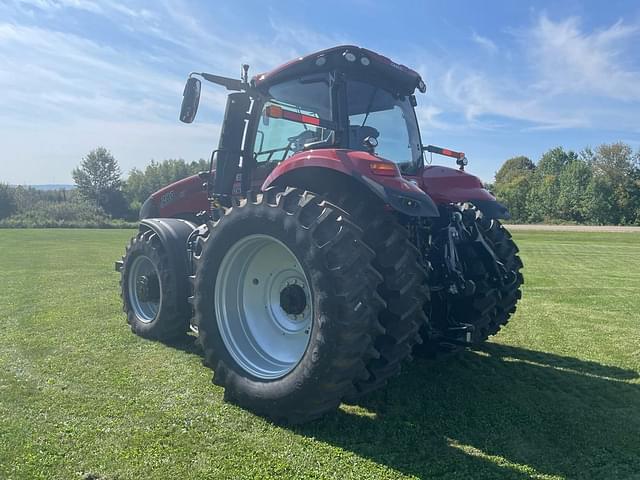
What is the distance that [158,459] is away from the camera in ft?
9.86

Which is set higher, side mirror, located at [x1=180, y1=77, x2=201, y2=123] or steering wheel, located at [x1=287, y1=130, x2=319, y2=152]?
A: side mirror, located at [x1=180, y1=77, x2=201, y2=123]

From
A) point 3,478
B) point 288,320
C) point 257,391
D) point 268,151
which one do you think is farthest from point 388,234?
point 3,478

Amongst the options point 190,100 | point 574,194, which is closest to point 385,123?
point 190,100

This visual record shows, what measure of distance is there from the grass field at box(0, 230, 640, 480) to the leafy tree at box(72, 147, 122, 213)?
67.9 metres

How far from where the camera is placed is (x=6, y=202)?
5022cm

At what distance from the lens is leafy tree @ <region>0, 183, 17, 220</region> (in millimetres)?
49844

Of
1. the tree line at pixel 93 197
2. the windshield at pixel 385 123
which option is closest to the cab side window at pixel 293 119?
the windshield at pixel 385 123

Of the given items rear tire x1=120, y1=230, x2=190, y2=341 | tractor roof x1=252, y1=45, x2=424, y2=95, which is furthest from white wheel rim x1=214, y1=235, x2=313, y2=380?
tractor roof x1=252, y1=45, x2=424, y2=95

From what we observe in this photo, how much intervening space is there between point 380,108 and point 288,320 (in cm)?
213

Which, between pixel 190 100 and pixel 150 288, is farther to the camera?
pixel 150 288

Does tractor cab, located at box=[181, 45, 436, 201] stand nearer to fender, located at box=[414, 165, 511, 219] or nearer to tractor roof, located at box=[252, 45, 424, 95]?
tractor roof, located at box=[252, 45, 424, 95]

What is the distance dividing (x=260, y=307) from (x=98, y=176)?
241 ft

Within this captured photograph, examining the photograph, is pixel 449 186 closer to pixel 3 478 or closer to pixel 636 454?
pixel 636 454

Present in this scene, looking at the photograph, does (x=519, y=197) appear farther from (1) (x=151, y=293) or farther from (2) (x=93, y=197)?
(1) (x=151, y=293)
